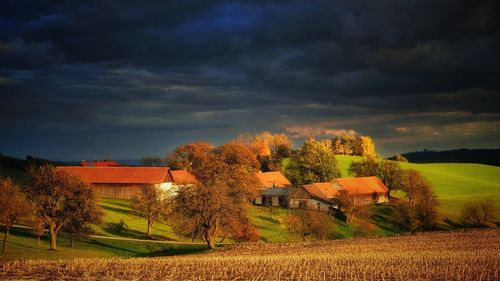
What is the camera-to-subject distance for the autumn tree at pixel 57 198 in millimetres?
67875

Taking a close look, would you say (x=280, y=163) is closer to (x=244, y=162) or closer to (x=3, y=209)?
(x=244, y=162)

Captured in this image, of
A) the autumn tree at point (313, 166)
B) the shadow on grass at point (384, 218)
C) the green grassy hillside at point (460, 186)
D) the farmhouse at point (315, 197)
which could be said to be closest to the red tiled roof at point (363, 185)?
the farmhouse at point (315, 197)

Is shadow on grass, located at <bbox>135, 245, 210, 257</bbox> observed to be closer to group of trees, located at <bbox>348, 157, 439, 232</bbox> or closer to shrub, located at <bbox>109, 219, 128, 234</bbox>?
shrub, located at <bbox>109, 219, 128, 234</bbox>

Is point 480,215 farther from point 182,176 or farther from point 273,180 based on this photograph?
point 182,176

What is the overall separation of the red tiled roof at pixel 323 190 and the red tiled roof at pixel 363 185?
151 inches

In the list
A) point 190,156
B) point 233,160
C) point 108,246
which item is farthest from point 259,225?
point 190,156

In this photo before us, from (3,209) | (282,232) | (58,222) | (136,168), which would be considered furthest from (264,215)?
(3,209)

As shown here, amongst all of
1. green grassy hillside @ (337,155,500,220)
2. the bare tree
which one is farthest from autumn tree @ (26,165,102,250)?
the bare tree

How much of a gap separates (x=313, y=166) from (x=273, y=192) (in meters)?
18.1

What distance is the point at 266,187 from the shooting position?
15062cm

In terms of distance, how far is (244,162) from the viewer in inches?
5837

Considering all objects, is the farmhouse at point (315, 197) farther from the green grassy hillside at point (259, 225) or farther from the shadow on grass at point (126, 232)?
the shadow on grass at point (126, 232)

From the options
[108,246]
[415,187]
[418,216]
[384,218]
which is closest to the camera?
[108,246]

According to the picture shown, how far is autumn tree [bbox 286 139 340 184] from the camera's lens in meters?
155
